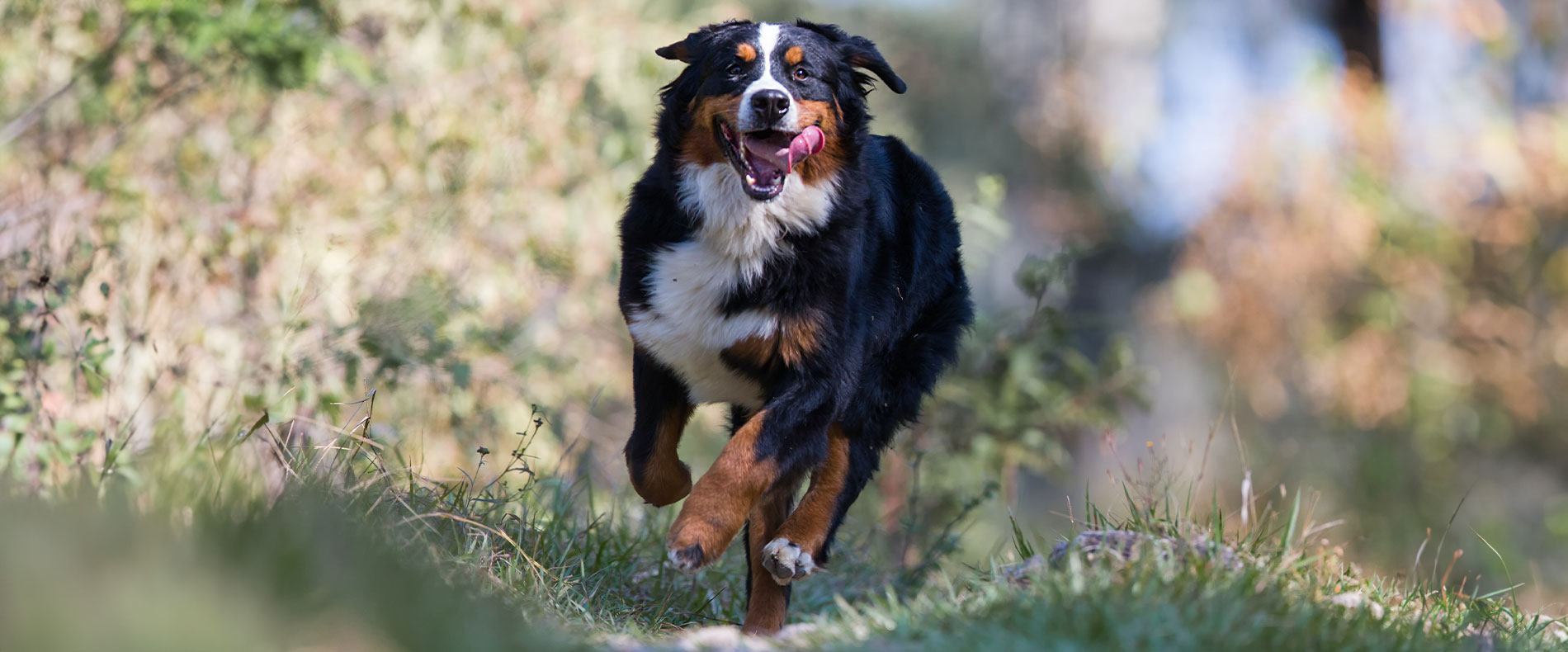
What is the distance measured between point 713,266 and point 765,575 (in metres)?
0.96

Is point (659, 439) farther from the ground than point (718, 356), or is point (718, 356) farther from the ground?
point (718, 356)

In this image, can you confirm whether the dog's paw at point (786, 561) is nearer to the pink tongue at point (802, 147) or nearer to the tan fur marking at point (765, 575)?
the tan fur marking at point (765, 575)

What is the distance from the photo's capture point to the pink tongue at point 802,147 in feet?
13.0

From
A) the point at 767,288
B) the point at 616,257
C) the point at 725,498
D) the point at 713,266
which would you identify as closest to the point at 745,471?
the point at 725,498

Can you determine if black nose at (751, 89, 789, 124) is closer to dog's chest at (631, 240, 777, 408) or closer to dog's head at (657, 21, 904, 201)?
dog's head at (657, 21, 904, 201)

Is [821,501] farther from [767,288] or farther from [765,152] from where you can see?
[765,152]

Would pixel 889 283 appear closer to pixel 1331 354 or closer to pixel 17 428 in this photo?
pixel 17 428

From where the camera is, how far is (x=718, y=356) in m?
3.96

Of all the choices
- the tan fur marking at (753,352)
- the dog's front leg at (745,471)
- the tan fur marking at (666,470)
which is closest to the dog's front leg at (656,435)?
the tan fur marking at (666,470)

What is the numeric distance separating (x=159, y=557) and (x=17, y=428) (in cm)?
218

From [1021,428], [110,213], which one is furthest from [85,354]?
[1021,428]

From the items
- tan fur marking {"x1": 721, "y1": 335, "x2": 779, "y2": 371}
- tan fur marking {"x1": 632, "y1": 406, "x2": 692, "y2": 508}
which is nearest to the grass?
tan fur marking {"x1": 632, "y1": 406, "x2": 692, "y2": 508}

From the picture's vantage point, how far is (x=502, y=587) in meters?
3.50

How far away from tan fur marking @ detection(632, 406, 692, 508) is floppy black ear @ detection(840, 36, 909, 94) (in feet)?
4.15
